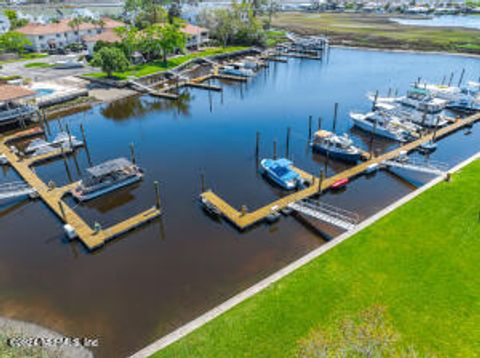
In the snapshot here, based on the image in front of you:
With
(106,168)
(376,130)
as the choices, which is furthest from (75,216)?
(376,130)

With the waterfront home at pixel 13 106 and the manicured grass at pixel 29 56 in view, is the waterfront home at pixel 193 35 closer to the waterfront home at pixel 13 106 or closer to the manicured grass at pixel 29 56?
the manicured grass at pixel 29 56

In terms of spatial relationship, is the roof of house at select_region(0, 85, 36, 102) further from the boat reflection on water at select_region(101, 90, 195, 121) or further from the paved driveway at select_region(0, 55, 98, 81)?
the paved driveway at select_region(0, 55, 98, 81)

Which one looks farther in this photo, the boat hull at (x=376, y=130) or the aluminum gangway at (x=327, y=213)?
the boat hull at (x=376, y=130)

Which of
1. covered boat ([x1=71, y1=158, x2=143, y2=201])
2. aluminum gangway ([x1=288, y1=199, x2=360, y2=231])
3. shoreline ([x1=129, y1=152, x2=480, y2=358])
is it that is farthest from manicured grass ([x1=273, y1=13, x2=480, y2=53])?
covered boat ([x1=71, y1=158, x2=143, y2=201])

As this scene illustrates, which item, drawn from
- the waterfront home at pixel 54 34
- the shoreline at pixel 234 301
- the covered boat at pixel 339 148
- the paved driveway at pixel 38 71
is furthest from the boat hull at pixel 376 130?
the waterfront home at pixel 54 34

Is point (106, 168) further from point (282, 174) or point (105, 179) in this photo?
point (282, 174)
